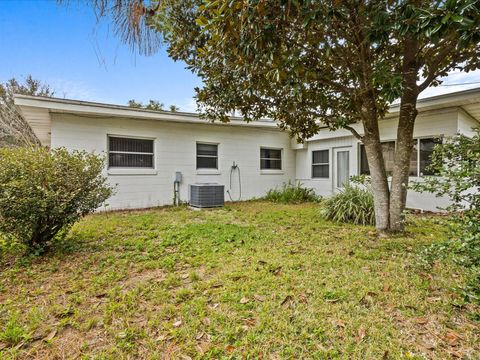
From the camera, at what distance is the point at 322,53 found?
13.8 feet

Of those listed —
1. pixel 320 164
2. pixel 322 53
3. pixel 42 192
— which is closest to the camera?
pixel 42 192

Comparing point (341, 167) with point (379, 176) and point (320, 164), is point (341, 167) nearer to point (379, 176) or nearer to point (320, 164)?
point (320, 164)

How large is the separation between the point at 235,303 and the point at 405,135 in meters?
4.13

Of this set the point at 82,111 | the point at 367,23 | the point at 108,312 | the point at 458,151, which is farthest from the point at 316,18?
the point at 82,111

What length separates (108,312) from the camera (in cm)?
233

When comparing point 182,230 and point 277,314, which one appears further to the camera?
point 182,230

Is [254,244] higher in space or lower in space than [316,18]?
lower

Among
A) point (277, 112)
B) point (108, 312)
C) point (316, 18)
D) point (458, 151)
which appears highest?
point (316, 18)

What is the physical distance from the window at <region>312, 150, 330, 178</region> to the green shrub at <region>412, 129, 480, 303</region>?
7821mm

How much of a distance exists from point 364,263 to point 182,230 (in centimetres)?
→ 342

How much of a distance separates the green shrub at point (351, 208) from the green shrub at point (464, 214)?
11.6ft

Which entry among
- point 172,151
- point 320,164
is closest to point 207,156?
point 172,151

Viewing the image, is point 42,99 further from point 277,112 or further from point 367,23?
point 367,23

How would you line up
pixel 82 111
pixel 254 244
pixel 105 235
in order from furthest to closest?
1. pixel 82 111
2. pixel 105 235
3. pixel 254 244
